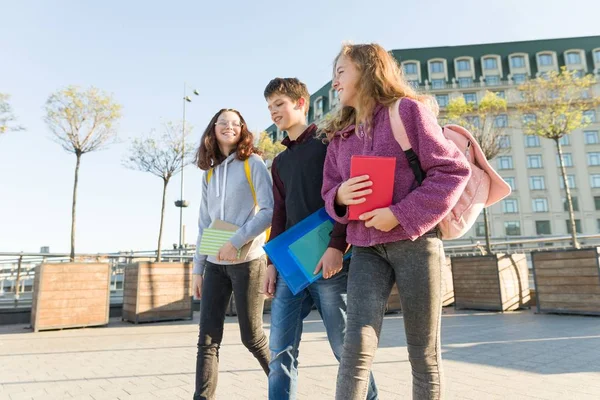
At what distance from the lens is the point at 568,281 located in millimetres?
7852

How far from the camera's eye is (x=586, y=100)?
483 inches

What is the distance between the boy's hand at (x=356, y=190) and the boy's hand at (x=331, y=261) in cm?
33

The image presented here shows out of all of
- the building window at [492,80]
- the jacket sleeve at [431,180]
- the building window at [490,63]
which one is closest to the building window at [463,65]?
the building window at [490,63]

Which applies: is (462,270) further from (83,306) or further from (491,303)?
(83,306)

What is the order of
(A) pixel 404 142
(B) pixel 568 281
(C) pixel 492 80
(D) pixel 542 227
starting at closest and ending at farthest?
1. (A) pixel 404 142
2. (B) pixel 568 281
3. (D) pixel 542 227
4. (C) pixel 492 80

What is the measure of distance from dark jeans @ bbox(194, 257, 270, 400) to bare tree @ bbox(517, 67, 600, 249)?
11225mm

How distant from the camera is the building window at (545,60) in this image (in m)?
46.8

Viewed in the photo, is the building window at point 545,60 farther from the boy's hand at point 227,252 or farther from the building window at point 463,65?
the boy's hand at point 227,252

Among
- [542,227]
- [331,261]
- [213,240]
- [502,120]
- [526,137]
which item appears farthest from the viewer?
[526,137]

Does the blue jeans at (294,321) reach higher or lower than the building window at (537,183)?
lower

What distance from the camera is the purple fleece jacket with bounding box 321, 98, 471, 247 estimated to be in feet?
5.05

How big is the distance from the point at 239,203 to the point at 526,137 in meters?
50.0

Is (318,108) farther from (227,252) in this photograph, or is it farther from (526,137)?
(227,252)

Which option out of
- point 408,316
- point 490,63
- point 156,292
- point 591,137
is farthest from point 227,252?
point 591,137
